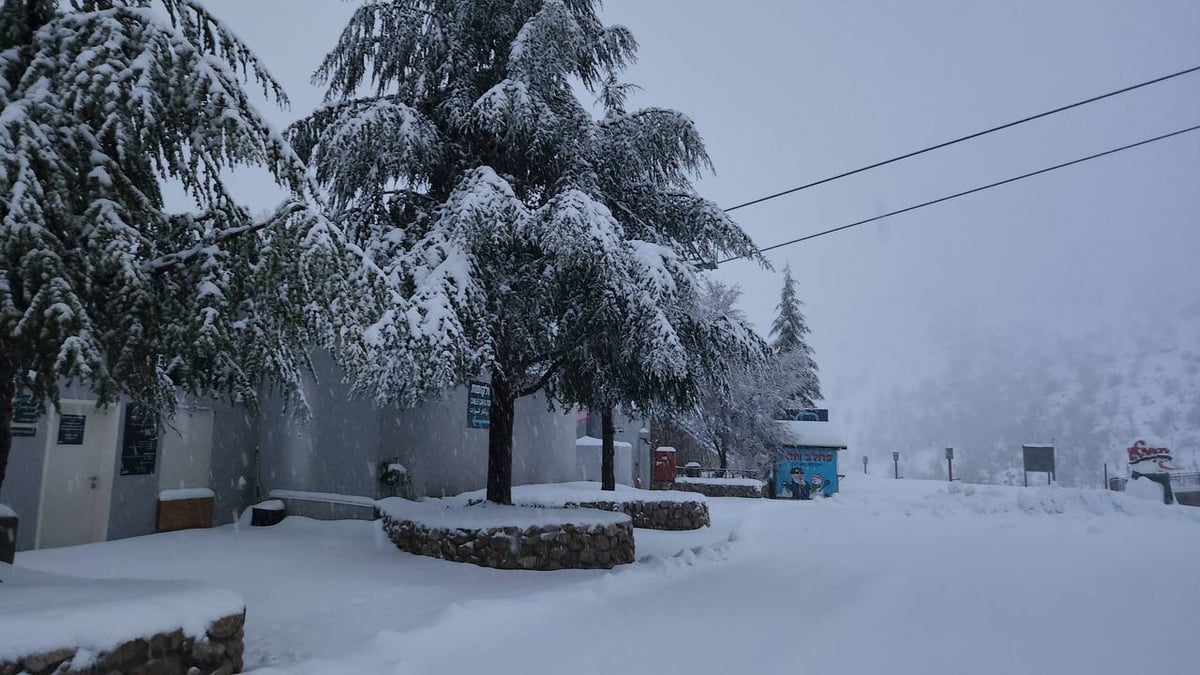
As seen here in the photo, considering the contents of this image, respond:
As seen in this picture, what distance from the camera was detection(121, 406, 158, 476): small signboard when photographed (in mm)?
10289

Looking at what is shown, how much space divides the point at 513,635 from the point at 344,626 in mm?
1427

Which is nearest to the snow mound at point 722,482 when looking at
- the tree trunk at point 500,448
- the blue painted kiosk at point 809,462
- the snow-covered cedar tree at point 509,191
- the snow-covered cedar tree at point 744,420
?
the snow-covered cedar tree at point 744,420

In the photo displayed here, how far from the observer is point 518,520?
9148 mm

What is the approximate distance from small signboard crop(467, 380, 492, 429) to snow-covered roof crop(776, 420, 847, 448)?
45.5 feet

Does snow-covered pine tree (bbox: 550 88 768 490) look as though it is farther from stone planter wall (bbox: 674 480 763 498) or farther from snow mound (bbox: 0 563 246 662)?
stone planter wall (bbox: 674 480 763 498)

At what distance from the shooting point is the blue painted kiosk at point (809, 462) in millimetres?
26078

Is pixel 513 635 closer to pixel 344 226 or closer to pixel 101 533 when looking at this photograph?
pixel 344 226

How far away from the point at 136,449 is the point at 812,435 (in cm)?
2187

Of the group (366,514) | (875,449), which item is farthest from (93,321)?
(875,449)

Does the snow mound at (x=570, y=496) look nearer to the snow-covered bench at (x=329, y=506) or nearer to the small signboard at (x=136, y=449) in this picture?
the snow-covered bench at (x=329, y=506)

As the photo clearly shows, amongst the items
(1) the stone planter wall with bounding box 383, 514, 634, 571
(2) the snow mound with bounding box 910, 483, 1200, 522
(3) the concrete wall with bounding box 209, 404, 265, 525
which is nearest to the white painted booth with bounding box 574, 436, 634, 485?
(2) the snow mound with bounding box 910, 483, 1200, 522

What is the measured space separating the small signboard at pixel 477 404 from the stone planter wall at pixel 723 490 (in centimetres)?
1052

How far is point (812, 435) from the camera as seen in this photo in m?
26.8

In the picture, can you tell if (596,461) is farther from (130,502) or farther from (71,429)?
(71,429)
